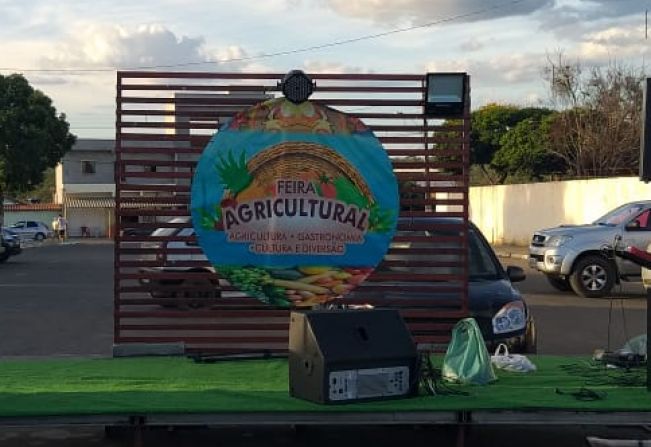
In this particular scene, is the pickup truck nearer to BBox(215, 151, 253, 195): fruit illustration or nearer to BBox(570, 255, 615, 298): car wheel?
BBox(570, 255, 615, 298): car wheel

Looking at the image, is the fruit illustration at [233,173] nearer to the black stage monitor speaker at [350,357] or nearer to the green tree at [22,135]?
the black stage monitor speaker at [350,357]

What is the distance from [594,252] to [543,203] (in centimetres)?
1793

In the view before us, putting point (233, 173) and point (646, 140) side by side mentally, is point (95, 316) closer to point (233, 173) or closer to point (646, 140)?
point (233, 173)

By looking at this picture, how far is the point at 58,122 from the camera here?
47812mm

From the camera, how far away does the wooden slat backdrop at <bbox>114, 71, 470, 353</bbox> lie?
8148 mm

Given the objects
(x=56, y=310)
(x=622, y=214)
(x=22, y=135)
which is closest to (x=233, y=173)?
(x=56, y=310)

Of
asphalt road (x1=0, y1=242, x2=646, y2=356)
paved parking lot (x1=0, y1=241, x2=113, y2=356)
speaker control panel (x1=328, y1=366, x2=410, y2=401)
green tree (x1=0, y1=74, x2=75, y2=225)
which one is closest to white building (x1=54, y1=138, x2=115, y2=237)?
green tree (x1=0, y1=74, x2=75, y2=225)

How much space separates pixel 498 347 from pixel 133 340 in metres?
3.24

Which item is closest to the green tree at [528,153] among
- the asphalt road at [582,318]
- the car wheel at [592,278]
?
the asphalt road at [582,318]

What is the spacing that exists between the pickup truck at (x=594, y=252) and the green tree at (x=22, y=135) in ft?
106

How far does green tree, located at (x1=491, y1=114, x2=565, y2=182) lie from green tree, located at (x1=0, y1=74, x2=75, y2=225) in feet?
75.9

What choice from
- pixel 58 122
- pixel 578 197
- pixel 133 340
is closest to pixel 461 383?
pixel 133 340

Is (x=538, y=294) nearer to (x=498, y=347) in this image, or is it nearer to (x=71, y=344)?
(x=71, y=344)

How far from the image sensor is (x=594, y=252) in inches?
712
